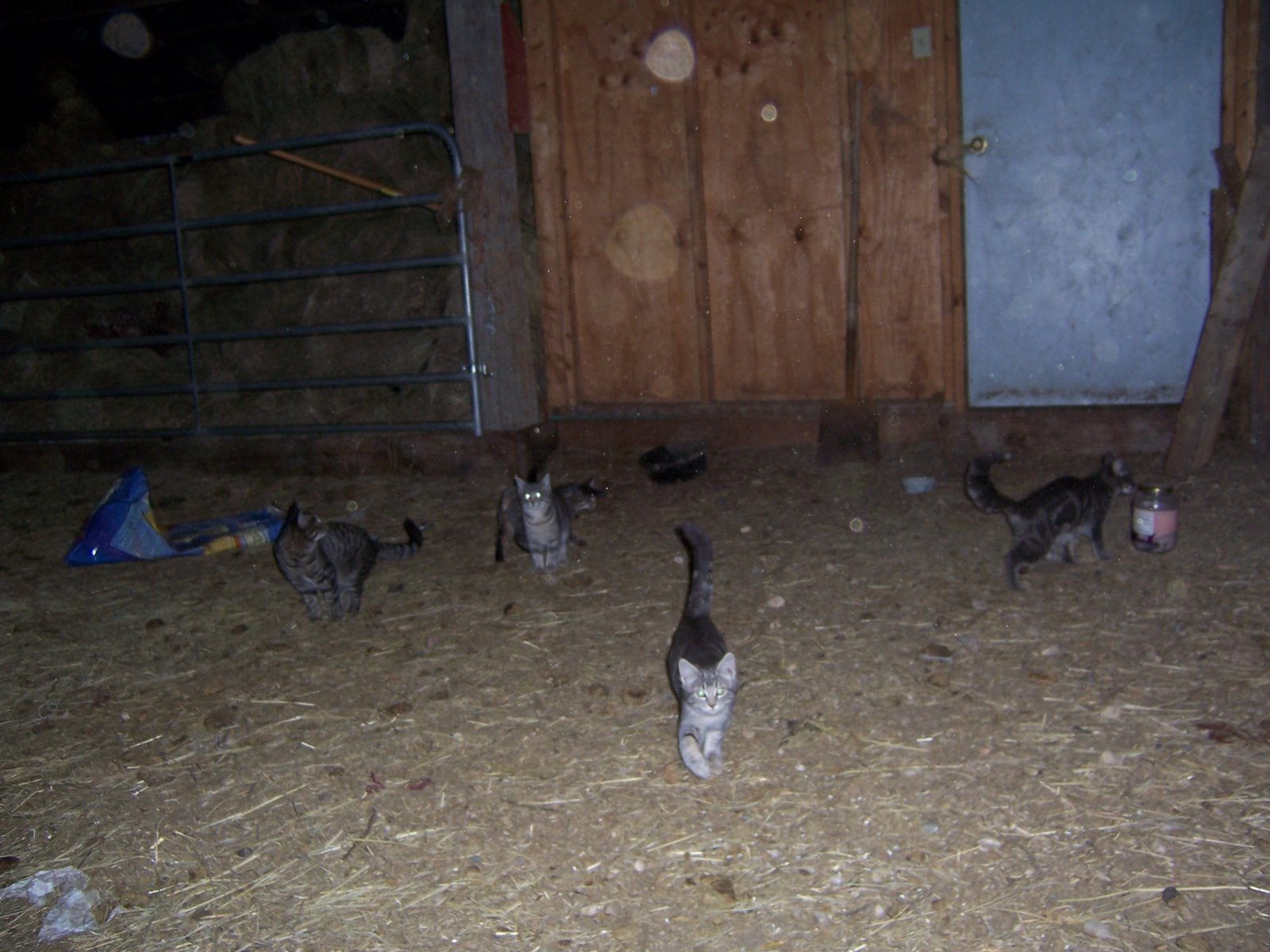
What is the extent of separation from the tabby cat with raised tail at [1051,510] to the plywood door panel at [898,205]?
2.10 m

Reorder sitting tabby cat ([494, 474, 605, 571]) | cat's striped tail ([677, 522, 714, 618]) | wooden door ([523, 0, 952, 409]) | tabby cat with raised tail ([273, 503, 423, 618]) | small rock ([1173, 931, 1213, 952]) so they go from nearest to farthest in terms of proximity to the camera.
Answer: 1. small rock ([1173, 931, 1213, 952])
2. cat's striped tail ([677, 522, 714, 618])
3. tabby cat with raised tail ([273, 503, 423, 618])
4. sitting tabby cat ([494, 474, 605, 571])
5. wooden door ([523, 0, 952, 409])

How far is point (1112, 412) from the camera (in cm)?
618

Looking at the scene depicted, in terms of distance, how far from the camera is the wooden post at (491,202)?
6.38m

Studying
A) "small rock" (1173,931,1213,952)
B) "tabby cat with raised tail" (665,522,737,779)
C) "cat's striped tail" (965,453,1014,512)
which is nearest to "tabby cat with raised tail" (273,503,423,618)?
"tabby cat with raised tail" (665,522,737,779)

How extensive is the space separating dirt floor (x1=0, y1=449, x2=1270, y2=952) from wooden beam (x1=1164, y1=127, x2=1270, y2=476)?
1.22ft

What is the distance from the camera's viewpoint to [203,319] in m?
8.09

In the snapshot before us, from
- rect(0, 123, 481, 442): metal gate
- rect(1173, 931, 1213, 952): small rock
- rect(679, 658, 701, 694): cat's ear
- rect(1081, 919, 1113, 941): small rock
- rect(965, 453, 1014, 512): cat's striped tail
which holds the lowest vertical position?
rect(1173, 931, 1213, 952): small rock

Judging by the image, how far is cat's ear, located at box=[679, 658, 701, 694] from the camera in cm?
306

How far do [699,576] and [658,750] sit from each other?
63 cm

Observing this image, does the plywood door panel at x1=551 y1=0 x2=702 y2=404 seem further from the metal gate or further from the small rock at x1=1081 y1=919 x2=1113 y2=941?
the small rock at x1=1081 y1=919 x2=1113 y2=941

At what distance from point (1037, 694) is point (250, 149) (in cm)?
559

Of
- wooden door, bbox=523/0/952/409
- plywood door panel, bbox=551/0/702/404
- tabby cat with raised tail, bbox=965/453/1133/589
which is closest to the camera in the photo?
tabby cat with raised tail, bbox=965/453/1133/589

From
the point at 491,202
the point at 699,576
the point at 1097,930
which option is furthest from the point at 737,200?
the point at 1097,930

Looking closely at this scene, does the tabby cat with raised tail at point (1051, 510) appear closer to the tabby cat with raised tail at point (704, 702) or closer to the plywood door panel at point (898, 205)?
the tabby cat with raised tail at point (704, 702)
